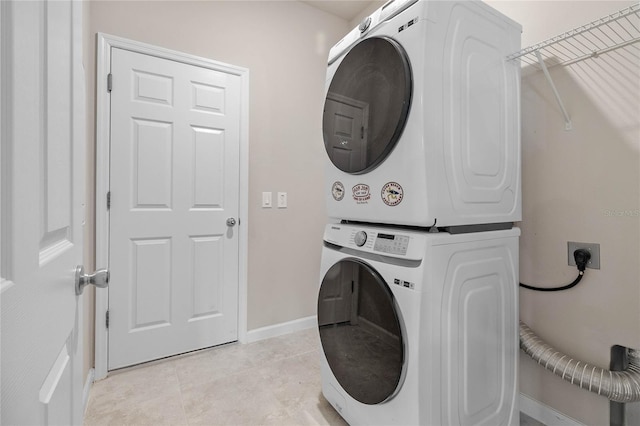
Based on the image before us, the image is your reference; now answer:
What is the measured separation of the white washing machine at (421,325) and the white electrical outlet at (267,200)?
3.68 feet

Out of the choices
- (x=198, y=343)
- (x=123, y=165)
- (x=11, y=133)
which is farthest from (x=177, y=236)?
(x=11, y=133)

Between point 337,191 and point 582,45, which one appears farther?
point 337,191

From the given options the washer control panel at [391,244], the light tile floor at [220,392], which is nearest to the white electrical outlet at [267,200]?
the light tile floor at [220,392]

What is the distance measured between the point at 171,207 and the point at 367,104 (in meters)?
1.55

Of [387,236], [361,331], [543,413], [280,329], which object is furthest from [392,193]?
[280,329]

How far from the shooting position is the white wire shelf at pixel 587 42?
119 centimetres

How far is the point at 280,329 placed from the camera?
255 centimetres

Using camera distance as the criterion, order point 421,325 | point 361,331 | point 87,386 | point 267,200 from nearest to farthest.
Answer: point 421,325, point 361,331, point 87,386, point 267,200

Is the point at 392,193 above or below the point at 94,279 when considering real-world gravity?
above

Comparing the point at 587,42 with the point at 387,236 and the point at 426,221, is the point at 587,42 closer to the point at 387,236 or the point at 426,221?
the point at 426,221

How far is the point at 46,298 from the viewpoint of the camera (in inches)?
18.7

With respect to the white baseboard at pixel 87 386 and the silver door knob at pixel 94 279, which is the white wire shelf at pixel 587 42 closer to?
the silver door knob at pixel 94 279

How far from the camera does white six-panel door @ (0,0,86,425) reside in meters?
0.35

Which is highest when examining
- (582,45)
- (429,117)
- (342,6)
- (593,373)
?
(342,6)
